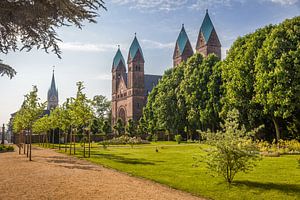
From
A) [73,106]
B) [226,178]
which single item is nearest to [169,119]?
[73,106]

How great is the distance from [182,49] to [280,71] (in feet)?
201

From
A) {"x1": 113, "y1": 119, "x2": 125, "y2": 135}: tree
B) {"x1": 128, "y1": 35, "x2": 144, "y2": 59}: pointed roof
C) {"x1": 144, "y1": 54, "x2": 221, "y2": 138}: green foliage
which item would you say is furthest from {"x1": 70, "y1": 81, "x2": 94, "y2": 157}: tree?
{"x1": 128, "y1": 35, "x2": 144, "y2": 59}: pointed roof

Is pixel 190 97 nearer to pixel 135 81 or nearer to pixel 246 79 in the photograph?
pixel 246 79

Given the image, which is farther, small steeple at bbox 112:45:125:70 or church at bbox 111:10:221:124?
small steeple at bbox 112:45:125:70

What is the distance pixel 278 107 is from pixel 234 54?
9.47 meters

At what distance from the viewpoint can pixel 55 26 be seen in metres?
7.91

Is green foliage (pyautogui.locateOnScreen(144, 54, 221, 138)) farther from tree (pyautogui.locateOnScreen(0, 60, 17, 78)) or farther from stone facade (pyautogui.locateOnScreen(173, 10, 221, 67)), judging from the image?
tree (pyautogui.locateOnScreen(0, 60, 17, 78))

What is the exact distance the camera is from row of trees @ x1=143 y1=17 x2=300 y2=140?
29.7m

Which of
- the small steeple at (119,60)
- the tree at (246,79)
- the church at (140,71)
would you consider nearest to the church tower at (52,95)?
the small steeple at (119,60)

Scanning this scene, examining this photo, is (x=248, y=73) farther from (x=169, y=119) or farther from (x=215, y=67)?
(x=169, y=119)

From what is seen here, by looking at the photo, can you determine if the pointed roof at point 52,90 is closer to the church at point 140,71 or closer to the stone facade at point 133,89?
the stone facade at point 133,89

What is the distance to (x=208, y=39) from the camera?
8325 centimetres

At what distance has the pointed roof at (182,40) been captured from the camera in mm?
89938

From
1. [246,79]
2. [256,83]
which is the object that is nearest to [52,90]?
[246,79]
